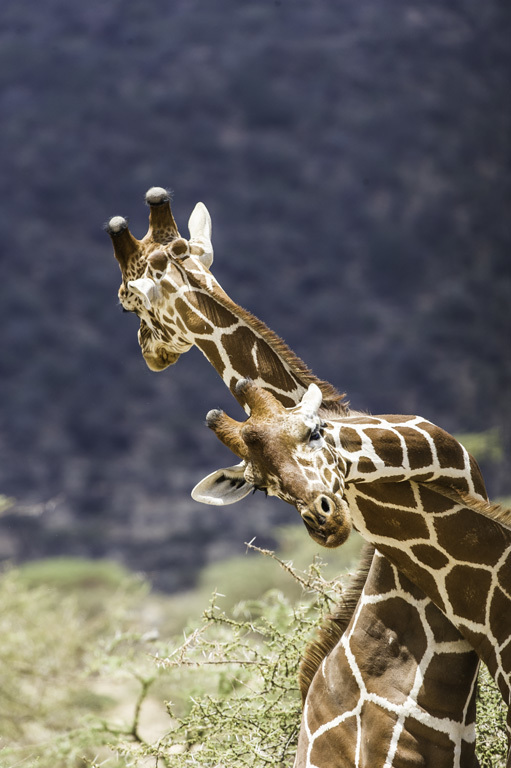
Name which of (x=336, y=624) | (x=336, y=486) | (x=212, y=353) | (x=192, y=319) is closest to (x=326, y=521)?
(x=336, y=486)

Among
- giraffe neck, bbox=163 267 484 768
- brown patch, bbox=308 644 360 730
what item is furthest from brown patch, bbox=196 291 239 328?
brown patch, bbox=308 644 360 730

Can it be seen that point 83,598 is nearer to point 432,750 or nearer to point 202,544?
point 202,544

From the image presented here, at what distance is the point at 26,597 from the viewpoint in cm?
916

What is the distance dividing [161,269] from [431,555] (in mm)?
1426

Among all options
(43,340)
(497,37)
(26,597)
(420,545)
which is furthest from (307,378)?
(497,37)

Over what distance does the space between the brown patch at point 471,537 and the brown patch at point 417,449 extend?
186 mm

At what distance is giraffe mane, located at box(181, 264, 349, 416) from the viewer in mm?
2617

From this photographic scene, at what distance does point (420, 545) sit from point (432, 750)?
0.57 meters

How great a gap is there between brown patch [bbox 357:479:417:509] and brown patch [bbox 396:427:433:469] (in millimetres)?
116

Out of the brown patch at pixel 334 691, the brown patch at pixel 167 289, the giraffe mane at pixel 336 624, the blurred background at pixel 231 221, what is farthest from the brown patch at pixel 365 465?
the blurred background at pixel 231 221

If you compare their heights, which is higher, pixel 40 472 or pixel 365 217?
pixel 365 217

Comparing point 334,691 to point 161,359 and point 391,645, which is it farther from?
point 161,359

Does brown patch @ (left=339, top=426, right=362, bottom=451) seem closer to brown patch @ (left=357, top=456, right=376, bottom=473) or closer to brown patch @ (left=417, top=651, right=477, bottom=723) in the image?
brown patch @ (left=357, top=456, right=376, bottom=473)

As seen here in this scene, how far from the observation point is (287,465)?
218cm
